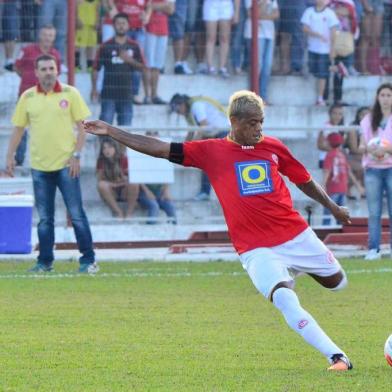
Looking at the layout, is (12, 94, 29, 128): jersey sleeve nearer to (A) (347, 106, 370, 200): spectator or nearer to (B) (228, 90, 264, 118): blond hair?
(A) (347, 106, 370, 200): spectator

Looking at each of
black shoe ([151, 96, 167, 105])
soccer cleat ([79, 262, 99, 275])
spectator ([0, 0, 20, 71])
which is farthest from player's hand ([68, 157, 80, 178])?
black shoe ([151, 96, 167, 105])

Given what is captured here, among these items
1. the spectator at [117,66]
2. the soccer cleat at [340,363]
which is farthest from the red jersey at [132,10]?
the soccer cleat at [340,363]

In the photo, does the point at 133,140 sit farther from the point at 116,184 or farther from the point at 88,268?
the point at 116,184

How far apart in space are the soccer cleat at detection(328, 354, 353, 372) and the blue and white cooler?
810 centimetres

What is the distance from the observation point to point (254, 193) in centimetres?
800

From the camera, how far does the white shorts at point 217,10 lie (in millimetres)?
18859

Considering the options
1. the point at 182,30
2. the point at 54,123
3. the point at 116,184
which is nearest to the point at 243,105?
the point at 54,123

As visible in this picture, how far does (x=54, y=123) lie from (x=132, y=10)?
551 centimetres

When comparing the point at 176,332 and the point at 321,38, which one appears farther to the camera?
the point at 321,38

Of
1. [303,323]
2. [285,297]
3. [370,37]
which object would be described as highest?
[370,37]

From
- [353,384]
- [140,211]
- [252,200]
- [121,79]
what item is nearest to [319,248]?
[252,200]

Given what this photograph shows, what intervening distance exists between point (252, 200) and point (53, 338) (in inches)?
82.7

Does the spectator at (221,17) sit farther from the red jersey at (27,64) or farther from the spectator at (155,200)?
the spectator at (155,200)

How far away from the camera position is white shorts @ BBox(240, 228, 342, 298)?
7.79 meters
